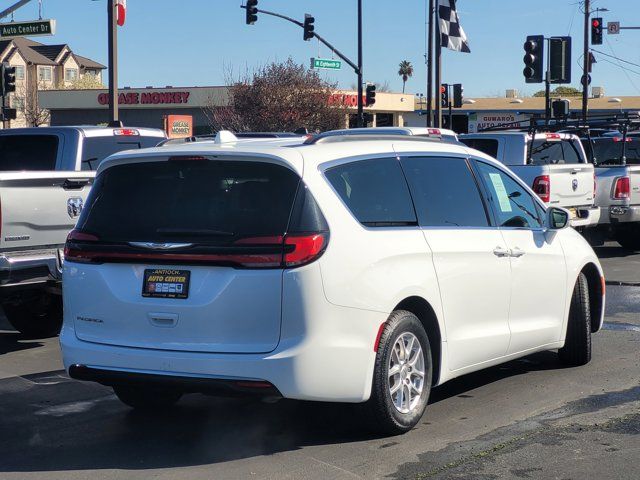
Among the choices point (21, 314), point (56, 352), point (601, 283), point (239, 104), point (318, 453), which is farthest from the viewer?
point (239, 104)

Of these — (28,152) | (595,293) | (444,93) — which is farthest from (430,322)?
(444,93)

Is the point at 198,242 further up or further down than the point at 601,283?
further up

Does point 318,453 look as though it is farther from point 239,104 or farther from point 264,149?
point 239,104

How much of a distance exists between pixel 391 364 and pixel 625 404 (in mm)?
1946

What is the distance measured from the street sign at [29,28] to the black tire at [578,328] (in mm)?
23778

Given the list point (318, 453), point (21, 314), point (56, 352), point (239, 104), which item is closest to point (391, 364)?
point (318, 453)

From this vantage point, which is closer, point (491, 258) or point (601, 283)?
point (491, 258)

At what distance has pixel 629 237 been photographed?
18.2 meters

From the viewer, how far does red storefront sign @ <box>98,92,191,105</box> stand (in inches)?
2706

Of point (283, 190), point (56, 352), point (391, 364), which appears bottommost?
point (56, 352)

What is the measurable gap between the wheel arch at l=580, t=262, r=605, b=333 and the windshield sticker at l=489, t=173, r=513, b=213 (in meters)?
1.36

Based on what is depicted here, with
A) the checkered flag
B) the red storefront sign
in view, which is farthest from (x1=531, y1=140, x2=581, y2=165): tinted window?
the red storefront sign

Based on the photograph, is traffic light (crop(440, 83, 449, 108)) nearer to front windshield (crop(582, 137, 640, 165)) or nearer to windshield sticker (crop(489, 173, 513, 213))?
front windshield (crop(582, 137, 640, 165))

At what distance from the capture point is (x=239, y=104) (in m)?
54.3
